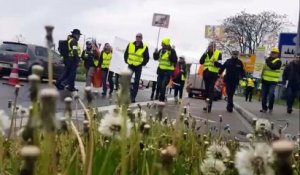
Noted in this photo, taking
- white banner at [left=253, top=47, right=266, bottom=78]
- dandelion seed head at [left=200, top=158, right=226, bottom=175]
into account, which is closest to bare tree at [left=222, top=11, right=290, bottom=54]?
white banner at [left=253, top=47, right=266, bottom=78]

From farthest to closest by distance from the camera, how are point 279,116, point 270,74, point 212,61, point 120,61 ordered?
1. point 120,61
2. point 270,74
3. point 212,61
4. point 279,116

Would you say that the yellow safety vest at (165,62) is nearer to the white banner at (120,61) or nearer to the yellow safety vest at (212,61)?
the yellow safety vest at (212,61)

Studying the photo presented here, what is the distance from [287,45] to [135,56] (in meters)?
3.74

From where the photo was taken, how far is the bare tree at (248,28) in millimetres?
62812

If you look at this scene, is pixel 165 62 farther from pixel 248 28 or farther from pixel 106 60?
pixel 248 28

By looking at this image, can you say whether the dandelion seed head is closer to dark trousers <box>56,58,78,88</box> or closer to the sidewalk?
the sidewalk

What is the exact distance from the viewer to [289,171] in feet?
2.25

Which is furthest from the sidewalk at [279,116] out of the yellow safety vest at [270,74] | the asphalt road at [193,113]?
the yellow safety vest at [270,74]

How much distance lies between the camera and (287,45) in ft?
49.0

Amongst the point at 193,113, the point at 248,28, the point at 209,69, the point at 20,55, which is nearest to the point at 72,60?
the point at 209,69

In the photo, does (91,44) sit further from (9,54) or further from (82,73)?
(82,73)

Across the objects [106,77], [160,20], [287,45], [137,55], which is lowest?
Result: [106,77]

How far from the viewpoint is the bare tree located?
62812 mm

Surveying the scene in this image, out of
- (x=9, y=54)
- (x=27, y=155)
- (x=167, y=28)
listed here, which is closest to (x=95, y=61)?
(x=167, y=28)
